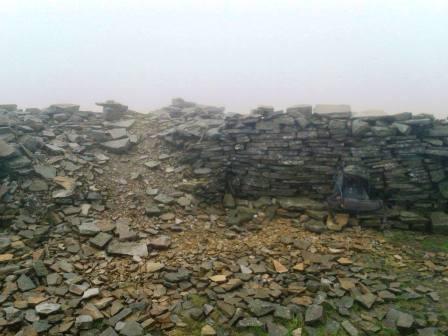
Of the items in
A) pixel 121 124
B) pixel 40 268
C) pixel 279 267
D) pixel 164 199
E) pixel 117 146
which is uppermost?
pixel 121 124

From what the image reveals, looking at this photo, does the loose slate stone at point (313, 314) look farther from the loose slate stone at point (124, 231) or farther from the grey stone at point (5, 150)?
the grey stone at point (5, 150)

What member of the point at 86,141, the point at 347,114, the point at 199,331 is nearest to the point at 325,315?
the point at 199,331

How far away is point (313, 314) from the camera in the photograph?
228 inches

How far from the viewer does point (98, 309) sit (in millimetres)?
5844

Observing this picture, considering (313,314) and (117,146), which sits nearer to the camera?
(313,314)

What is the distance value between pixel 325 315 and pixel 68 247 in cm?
514

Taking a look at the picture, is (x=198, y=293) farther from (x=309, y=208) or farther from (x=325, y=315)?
(x=309, y=208)

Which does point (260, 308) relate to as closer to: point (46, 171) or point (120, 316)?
point (120, 316)

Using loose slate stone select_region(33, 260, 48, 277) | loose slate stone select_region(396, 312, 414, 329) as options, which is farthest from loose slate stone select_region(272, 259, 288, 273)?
loose slate stone select_region(33, 260, 48, 277)

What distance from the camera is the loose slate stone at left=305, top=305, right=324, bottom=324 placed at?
224 inches

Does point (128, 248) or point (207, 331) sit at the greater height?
point (128, 248)

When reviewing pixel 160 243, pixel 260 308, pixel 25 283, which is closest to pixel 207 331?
pixel 260 308

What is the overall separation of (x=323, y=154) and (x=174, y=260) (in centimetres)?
483

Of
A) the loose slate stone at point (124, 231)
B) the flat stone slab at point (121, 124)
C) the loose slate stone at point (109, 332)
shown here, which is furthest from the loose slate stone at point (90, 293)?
the flat stone slab at point (121, 124)
